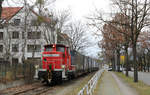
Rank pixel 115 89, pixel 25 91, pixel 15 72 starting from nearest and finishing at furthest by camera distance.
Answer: pixel 25 91, pixel 115 89, pixel 15 72

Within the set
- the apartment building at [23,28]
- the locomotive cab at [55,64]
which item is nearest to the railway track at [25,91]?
the locomotive cab at [55,64]

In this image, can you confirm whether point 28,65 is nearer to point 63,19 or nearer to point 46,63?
point 46,63

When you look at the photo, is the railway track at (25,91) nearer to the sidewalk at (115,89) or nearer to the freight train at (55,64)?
the freight train at (55,64)

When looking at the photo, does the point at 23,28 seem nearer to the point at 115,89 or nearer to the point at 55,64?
the point at 55,64

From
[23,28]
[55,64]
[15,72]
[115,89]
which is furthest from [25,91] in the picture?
[23,28]

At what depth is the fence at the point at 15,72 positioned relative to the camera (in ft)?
56.2

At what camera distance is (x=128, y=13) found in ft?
74.8

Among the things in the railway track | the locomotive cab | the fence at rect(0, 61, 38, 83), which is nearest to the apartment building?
the fence at rect(0, 61, 38, 83)

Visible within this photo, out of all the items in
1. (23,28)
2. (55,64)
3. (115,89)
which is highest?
(23,28)

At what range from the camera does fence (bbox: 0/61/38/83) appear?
56.2ft

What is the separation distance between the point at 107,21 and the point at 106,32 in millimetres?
6903

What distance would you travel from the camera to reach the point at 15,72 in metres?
19.0

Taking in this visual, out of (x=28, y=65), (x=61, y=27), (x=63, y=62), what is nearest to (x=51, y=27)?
(x=61, y=27)

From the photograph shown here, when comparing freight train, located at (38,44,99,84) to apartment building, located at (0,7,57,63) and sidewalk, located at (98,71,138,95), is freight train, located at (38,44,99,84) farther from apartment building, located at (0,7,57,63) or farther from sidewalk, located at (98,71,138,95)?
sidewalk, located at (98,71,138,95)
